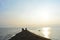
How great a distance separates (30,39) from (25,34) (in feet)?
4.03

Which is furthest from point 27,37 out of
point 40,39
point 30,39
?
point 40,39

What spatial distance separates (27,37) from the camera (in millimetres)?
22844

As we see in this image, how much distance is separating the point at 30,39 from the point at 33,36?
74 cm

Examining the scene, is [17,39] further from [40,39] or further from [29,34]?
[40,39]

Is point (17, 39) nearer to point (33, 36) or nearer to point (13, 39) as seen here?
point (13, 39)

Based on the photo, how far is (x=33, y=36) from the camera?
23094 millimetres

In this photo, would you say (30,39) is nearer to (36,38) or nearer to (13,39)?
(36,38)

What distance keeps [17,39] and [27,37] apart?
1787mm

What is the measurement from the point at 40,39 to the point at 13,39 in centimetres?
462

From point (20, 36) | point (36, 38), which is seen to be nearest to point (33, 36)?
point (36, 38)

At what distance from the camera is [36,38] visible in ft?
75.5

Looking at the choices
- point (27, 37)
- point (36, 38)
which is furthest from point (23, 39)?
point (36, 38)

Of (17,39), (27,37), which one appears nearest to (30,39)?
(27,37)

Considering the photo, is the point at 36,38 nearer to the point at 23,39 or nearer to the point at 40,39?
the point at 40,39
